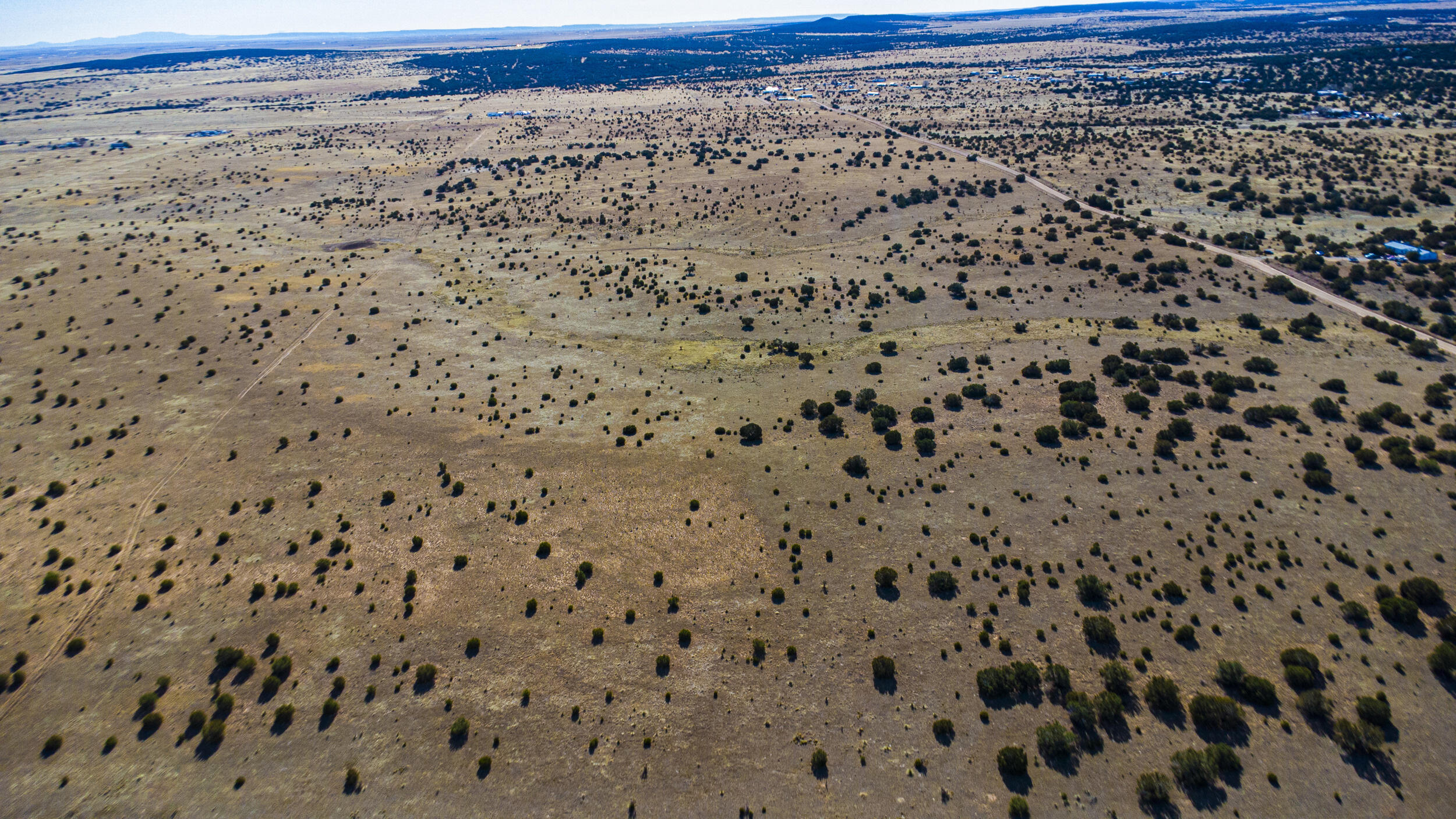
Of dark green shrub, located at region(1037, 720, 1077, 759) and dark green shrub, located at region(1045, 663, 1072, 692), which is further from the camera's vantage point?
dark green shrub, located at region(1045, 663, 1072, 692)

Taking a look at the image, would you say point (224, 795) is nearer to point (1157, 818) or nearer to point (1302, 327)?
point (1157, 818)

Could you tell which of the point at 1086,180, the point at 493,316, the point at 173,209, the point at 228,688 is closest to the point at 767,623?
the point at 228,688

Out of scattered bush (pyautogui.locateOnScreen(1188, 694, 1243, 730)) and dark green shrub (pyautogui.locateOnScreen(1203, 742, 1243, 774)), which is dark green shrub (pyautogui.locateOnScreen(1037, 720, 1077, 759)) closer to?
dark green shrub (pyautogui.locateOnScreen(1203, 742, 1243, 774))

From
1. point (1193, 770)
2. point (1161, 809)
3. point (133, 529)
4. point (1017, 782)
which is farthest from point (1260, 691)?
point (133, 529)

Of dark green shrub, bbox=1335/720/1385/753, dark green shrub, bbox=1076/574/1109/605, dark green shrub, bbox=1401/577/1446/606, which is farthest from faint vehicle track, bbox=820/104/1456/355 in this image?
dark green shrub, bbox=1335/720/1385/753

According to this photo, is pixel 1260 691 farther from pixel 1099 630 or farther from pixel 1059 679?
pixel 1059 679

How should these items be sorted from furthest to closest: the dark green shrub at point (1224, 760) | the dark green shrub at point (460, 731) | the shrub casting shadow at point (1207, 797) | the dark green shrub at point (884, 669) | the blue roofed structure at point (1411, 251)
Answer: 1. the blue roofed structure at point (1411, 251)
2. the dark green shrub at point (884, 669)
3. the dark green shrub at point (460, 731)
4. the dark green shrub at point (1224, 760)
5. the shrub casting shadow at point (1207, 797)

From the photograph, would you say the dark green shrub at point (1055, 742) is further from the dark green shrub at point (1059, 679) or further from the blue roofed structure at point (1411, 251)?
the blue roofed structure at point (1411, 251)

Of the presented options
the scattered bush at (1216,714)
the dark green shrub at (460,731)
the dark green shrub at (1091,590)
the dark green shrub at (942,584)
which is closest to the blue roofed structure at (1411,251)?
the dark green shrub at (1091,590)
